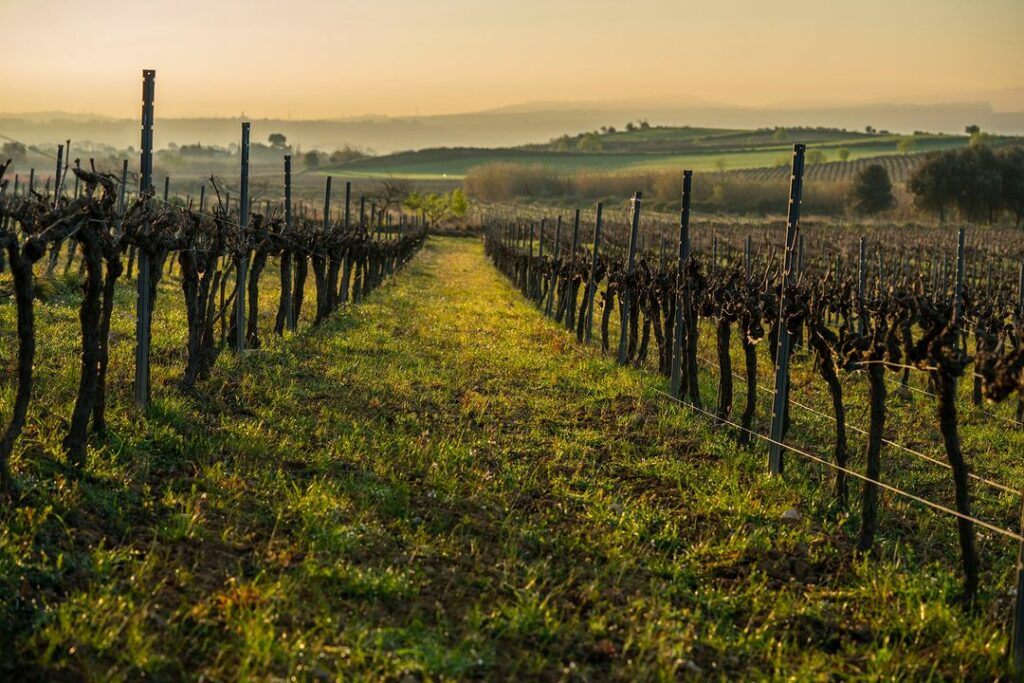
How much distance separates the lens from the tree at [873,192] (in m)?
93.7

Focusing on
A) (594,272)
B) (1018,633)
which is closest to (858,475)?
(1018,633)

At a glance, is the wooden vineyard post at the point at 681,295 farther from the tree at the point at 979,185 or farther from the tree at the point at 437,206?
A: the tree at the point at 979,185

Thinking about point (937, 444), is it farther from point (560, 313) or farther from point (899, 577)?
point (560, 313)

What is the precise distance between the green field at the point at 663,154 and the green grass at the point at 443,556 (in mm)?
140310

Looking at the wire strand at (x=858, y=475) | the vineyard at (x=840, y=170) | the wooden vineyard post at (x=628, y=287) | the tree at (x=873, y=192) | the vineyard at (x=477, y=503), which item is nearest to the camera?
the vineyard at (x=477, y=503)

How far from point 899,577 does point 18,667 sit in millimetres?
5251

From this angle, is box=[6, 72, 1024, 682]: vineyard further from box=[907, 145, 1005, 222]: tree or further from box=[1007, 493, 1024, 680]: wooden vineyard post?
box=[907, 145, 1005, 222]: tree

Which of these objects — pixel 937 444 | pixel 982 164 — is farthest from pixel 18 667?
pixel 982 164

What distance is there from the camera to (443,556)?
6.67m

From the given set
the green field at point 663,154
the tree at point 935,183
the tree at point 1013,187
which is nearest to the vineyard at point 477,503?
the tree at point 1013,187

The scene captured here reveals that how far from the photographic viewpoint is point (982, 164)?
262 ft

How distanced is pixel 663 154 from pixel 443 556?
176 meters

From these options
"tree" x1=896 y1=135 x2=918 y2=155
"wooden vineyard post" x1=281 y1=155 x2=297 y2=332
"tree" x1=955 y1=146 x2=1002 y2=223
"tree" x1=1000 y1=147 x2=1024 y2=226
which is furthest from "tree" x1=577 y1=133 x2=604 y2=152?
"wooden vineyard post" x1=281 y1=155 x2=297 y2=332

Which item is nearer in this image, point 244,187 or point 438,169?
point 244,187
